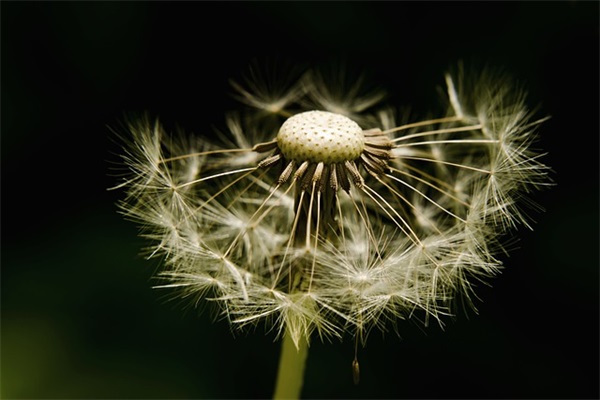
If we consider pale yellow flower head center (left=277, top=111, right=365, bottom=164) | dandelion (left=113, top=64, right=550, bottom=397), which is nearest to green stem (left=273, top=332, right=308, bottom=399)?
dandelion (left=113, top=64, right=550, bottom=397)

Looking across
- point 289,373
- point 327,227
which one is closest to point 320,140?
point 327,227

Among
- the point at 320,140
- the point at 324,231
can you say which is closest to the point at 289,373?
the point at 324,231

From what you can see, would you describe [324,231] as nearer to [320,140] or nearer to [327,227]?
[327,227]

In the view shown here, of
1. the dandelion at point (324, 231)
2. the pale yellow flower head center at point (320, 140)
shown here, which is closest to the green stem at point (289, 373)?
the dandelion at point (324, 231)

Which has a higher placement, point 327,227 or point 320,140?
point 320,140

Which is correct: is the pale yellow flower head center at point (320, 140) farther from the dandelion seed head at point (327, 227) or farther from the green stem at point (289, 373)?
the green stem at point (289, 373)

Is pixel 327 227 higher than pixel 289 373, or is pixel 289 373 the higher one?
pixel 327 227

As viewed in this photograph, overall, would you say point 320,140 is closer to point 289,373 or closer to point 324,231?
point 324,231

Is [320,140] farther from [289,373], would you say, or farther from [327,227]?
[289,373]

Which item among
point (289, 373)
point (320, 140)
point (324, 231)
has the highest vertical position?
point (320, 140)

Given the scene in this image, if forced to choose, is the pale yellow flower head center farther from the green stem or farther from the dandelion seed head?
the green stem
